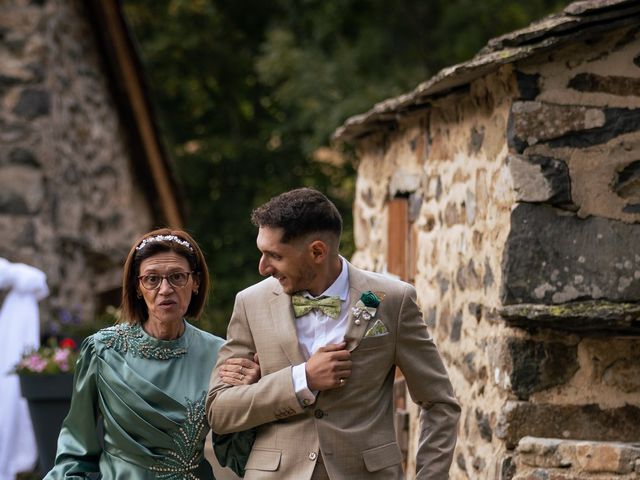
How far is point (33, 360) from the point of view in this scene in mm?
6941

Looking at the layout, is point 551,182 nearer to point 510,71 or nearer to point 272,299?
point 510,71

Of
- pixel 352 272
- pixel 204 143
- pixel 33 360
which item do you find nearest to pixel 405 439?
pixel 33 360

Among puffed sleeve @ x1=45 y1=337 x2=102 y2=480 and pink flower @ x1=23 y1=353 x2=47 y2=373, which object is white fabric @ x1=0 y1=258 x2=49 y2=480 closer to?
pink flower @ x1=23 y1=353 x2=47 y2=373

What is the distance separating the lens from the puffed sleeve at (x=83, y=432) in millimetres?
4234

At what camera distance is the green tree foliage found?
47.8 ft

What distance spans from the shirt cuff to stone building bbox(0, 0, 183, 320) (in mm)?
6109

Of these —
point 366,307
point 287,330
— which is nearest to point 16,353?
point 287,330

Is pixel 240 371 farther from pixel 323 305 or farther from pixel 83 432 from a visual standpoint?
pixel 83 432

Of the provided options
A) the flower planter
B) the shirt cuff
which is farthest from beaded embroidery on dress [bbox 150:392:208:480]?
the flower planter

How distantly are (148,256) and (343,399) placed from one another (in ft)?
3.37

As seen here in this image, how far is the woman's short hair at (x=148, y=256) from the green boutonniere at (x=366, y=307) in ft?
2.86

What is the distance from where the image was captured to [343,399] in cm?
368

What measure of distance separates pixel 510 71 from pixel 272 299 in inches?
69.9

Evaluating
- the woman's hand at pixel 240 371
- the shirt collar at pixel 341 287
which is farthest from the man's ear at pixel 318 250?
the woman's hand at pixel 240 371
